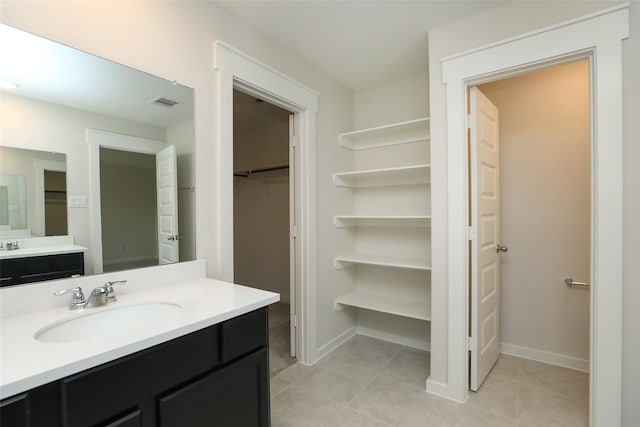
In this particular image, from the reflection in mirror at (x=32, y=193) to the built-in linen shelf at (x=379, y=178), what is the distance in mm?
1925

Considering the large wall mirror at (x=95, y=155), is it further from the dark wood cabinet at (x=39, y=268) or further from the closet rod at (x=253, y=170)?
the closet rod at (x=253, y=170)

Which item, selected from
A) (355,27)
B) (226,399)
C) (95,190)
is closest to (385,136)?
(355,27)

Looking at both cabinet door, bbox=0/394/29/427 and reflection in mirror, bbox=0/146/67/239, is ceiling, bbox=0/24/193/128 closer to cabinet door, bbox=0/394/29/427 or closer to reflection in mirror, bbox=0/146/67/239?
reflection in mirror, bbox=0/146/67/239

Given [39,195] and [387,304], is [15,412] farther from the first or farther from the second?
[387,304]


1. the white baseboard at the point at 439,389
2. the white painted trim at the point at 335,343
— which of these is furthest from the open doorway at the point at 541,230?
the white painted trim at the point at 335,343

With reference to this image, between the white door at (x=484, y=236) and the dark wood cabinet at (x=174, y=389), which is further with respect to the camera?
the white door at (x=484, y=236)

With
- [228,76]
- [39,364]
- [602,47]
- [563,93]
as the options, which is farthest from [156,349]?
[563,93]

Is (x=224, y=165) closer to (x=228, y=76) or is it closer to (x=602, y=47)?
(x=228, y=76)

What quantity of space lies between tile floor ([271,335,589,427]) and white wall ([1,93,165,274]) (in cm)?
147

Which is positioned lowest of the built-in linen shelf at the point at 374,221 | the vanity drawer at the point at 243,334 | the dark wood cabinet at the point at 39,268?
the vanity drawer at the point at 243,334

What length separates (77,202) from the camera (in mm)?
1311

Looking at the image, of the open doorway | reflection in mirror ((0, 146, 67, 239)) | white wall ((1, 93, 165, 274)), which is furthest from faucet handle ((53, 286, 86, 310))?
the open doorway

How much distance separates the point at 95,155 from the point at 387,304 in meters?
2.30

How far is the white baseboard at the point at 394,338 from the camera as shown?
8.97 ft
